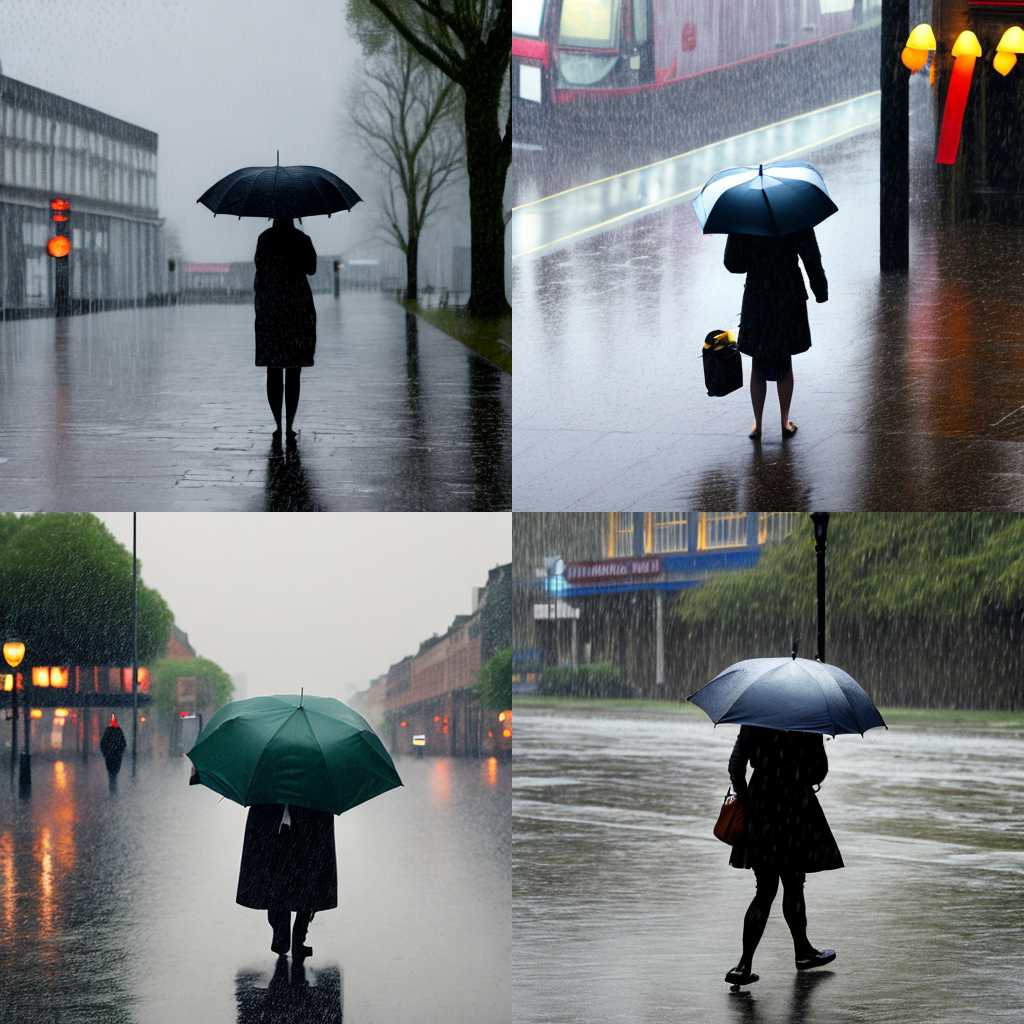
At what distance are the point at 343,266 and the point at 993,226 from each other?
7.72 metres

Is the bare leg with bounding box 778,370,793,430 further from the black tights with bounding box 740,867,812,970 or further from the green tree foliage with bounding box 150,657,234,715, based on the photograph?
the green tree foliage with bounding box 150,657,234,715

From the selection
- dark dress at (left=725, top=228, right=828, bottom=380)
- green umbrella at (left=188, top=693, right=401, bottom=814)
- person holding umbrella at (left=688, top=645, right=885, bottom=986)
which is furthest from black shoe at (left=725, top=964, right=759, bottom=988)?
dark dress at (left=725, top=228, right=828, bottom=380)

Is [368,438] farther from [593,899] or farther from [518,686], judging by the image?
[518,686]

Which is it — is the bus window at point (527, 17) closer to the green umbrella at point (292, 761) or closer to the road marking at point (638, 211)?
the road marking at point (638, 211)

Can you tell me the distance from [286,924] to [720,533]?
100 ft

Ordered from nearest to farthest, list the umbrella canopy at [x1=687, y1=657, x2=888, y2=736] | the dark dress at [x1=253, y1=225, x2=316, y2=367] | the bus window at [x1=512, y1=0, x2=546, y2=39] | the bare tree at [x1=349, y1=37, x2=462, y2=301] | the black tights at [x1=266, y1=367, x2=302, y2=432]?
the umbrella canopy at [x1=687, y1=657, x2=888, y2=736], the dark dress at [x1=253, y1=225, x2=316, y2=367], the black tights at [x1=266, y1=367, x2=302, y2=432], the bus window at [x1=512, y1=0, x2=546, y2=39], the bare tree at [x1=349, y1=37, x2=462, y2=301]

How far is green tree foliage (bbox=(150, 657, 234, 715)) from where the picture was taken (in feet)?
36.8

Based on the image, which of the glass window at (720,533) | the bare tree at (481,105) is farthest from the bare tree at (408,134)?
the glass window at (720,533)

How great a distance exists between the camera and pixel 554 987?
21.9ft

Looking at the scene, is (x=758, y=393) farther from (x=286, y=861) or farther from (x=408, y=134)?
(x=408, y=134)

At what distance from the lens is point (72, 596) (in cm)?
4041

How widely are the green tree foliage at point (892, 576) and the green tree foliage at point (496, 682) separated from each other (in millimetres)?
14790

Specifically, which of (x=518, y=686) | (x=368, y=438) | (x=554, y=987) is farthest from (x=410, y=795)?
(x=518, y=686)

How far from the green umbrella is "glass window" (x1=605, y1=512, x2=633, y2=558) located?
31530mm
